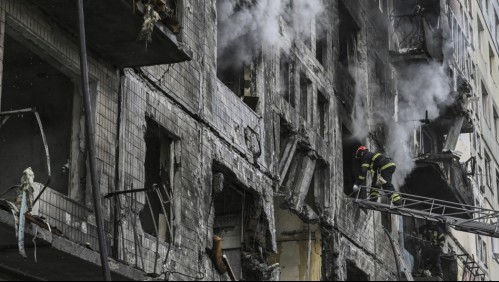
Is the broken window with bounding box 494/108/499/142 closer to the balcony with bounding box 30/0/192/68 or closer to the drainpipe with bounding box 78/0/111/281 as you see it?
the balcony with bounding box 30/0/192/68

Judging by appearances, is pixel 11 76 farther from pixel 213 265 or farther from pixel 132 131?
pixel 213 265

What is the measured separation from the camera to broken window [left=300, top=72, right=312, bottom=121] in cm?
2325

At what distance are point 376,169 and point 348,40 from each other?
152 inches

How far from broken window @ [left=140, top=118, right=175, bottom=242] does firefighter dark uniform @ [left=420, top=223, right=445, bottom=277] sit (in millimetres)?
15785

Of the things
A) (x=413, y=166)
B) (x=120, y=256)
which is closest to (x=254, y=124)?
(x=120, y=256)

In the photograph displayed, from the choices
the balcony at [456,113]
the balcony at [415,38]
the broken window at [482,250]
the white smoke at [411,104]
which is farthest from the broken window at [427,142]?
the broken window at [482,250]

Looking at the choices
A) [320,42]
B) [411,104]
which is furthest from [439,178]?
[320,42]

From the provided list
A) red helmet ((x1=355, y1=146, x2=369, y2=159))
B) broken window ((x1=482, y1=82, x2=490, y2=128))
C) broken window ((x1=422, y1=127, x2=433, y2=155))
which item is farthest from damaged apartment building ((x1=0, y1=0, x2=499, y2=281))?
broken window ((x1=482, y1=82, x2=490, y2=128))

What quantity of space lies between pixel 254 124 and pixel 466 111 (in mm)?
15483

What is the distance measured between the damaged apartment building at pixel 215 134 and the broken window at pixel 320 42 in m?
0.03

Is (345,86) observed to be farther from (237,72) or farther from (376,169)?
(237,72)

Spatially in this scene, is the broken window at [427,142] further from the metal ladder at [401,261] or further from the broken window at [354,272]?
the broken window at [354,272]

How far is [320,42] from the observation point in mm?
25391

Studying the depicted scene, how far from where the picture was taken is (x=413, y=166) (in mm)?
31938
